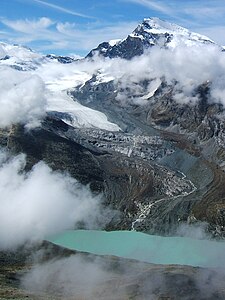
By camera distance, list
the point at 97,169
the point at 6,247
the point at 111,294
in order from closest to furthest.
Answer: the point at 111,294 < the point at 6,247 < the point at 97,169

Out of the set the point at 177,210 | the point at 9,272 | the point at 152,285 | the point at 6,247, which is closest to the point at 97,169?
the point at 177,210

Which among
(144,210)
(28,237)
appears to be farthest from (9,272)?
(144,210)

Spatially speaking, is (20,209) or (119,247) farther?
(20,209)

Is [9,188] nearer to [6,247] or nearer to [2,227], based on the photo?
[2,227]

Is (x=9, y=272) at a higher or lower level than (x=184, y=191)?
lower

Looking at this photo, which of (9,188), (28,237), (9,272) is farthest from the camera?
(9,188)

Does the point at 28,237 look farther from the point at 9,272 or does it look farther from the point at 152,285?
the point at 152,285
